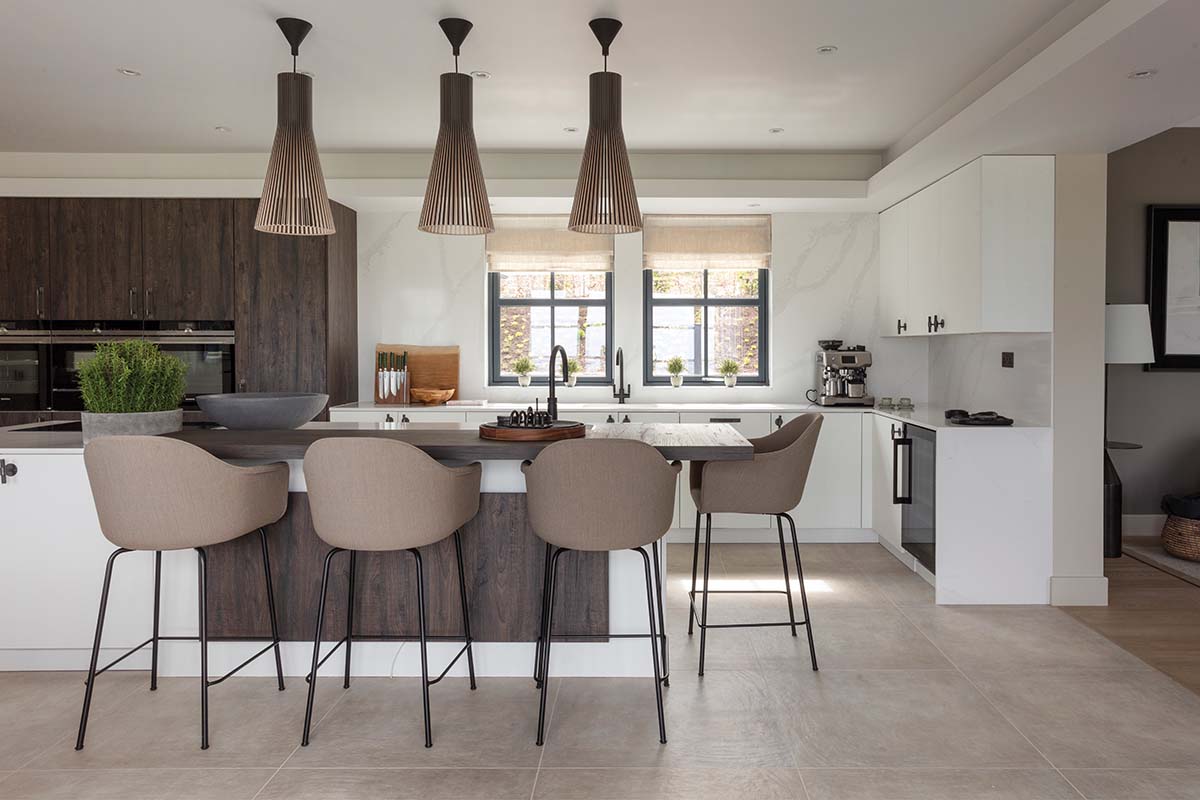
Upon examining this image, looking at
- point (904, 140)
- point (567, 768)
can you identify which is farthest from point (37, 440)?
point (904, 140)

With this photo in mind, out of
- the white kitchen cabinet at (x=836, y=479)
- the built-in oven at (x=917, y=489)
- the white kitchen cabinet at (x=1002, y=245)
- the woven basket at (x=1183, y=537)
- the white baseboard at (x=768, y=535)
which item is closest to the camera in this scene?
the white kitchen cabinet at (x=1002, y=245)

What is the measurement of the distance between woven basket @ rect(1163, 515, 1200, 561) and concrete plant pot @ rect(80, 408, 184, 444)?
5487mm

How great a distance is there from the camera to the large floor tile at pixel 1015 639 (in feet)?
11.7

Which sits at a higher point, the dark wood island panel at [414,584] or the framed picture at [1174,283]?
the framed picture at [1174,283]

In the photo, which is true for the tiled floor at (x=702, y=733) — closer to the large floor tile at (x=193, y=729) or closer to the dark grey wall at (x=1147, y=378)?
the large floor tile at (x=193, y=729)

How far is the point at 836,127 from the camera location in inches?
202

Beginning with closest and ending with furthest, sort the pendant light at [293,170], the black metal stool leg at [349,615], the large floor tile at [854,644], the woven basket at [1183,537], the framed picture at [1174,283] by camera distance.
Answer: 1. the black metal stool leg at [349,615]
2. the pendant light at [293,170]
3. the large floor tile at [854,644]
4. the woven basket at [1183,537]
5. the framed picture at [1174,283]

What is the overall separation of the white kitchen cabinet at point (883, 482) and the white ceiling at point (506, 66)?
1776 mm

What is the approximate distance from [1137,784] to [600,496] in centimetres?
179

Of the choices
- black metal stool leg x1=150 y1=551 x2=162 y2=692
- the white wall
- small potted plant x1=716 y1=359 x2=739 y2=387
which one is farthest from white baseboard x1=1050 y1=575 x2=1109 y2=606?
black metal stool leg x1=150 y1=551 x2=162 y2=692

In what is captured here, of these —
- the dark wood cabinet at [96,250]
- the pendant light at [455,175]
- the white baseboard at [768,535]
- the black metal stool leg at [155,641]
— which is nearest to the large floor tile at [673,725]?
the black metal stool leg at [155,641]

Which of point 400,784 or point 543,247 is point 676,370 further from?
point 400,784

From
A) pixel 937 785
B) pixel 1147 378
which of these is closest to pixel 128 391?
pixel 937 785

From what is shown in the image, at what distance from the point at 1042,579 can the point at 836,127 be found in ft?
8.97
